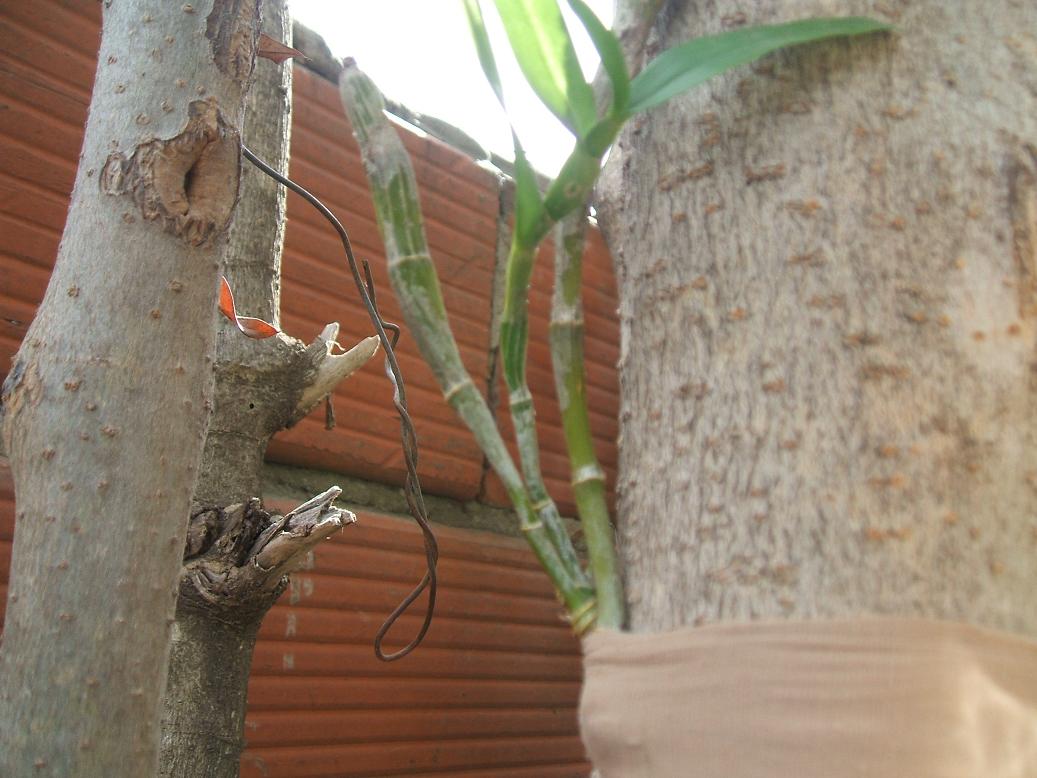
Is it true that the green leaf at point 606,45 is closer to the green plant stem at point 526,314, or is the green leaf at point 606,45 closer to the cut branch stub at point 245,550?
the green plant stem at point 526,314

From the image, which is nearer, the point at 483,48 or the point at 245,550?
the point at 483,48

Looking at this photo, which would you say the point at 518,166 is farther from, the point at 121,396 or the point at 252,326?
the point at 252,326

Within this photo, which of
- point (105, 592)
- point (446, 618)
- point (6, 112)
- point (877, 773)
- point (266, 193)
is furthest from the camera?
point (446, 618)

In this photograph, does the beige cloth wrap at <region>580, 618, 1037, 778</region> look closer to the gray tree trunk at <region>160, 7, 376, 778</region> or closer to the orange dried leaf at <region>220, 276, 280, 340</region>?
the gray tree trunk at <region>160, 7, 376, 778</region>

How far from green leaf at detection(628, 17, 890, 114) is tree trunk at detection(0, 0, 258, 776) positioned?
0.25m

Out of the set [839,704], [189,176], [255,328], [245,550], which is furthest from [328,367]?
[839,704]

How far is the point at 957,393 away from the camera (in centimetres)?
39

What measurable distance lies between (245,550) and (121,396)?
26 cm

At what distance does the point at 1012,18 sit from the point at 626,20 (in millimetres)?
189

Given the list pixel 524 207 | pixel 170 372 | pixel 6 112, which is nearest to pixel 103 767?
pixel 170 372

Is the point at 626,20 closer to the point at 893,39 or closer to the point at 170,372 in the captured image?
the point at 893,39

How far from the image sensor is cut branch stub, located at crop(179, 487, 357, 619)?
67 centimetres

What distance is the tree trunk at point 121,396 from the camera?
440 millimetres

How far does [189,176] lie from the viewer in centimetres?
53
